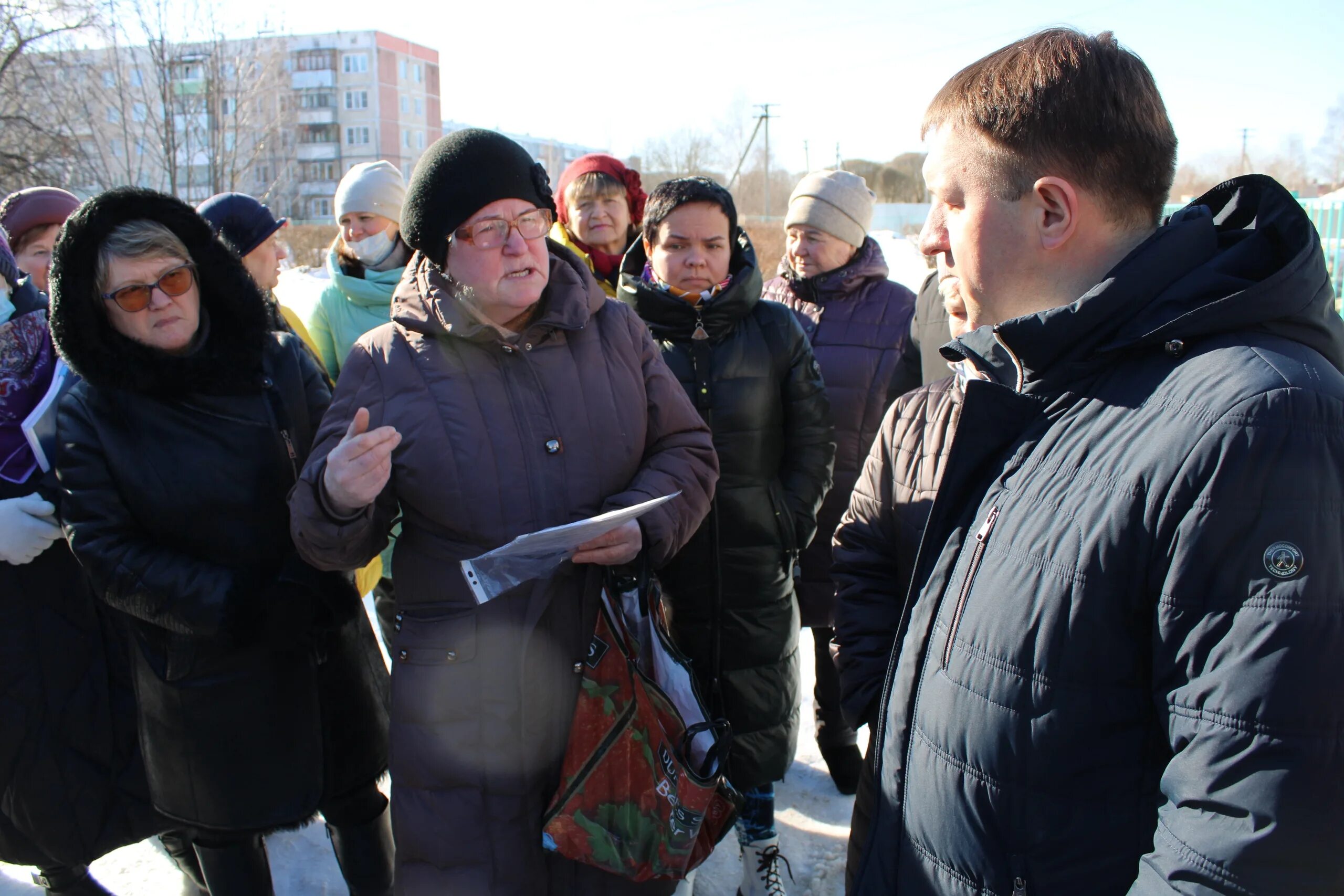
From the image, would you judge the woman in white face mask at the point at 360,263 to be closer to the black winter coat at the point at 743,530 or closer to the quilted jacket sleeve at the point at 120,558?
the black winter coat at the point at 743,530

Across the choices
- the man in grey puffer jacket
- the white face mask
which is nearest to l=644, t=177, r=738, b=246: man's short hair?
the man in grey puffer jacket

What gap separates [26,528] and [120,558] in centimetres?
38

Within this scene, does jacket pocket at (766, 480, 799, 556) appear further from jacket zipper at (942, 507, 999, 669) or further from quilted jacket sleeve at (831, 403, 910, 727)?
jacket zipper at (942, 507, 999, 669)

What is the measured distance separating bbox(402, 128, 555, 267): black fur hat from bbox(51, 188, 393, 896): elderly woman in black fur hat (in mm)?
596

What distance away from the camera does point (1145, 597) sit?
3.35 feet

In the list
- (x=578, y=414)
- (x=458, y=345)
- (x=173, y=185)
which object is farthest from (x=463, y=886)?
(x=173, y=185)

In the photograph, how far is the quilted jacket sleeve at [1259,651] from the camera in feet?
2.92

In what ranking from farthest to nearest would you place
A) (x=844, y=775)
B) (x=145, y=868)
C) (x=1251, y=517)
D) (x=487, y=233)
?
1. (x=844, y=775)
2. (x=145, y=868)
3. (x=487, y=233)
4. (x=1251, y=517)

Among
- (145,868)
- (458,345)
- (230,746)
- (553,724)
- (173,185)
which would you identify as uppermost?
(173,185)

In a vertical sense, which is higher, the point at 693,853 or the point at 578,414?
the point at 578,414

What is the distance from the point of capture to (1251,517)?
924 millimetres

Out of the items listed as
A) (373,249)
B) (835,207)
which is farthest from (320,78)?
(835,207)

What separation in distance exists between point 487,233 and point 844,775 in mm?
2450

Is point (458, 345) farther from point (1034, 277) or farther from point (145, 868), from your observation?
point (145, 868)
